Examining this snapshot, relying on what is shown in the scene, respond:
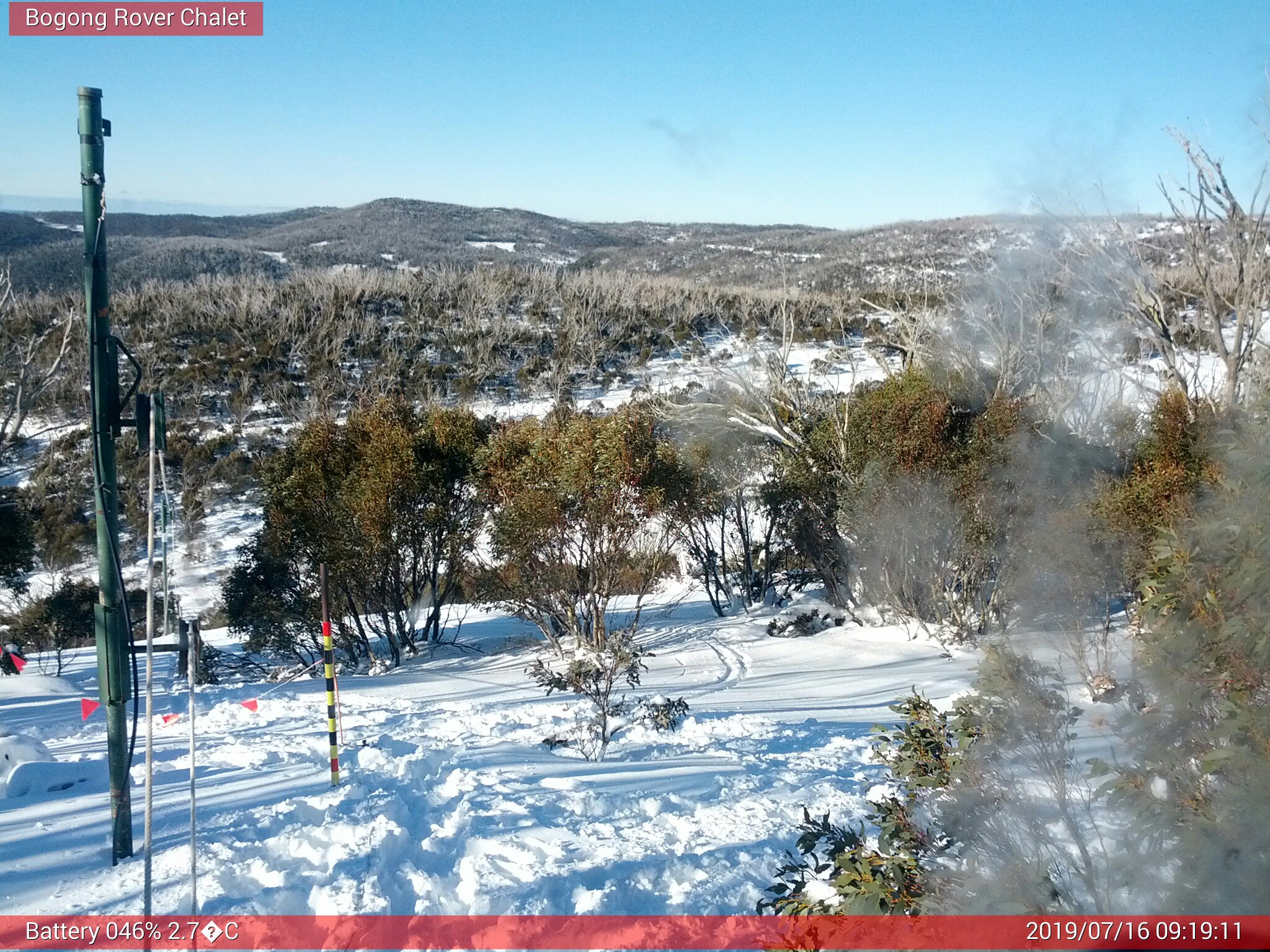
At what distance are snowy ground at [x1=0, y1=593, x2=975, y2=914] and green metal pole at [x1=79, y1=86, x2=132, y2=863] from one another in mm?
434

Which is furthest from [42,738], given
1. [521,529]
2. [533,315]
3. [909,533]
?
[533,315]

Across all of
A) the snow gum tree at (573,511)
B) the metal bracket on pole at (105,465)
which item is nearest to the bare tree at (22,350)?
the snow gum tree at (573,511)

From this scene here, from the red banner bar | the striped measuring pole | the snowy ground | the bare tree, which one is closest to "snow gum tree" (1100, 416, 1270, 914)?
the red banner bar

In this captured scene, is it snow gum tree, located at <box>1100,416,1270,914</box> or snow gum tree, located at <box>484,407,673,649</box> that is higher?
snow gum tree, located at <box>1100,416,1270,914</box>

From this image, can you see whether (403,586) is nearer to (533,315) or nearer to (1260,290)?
(1260,290)

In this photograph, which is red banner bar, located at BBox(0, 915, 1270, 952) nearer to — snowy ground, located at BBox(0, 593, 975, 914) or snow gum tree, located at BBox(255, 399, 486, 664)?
snowy ground, located at BBox(0, 593, 975, 914)

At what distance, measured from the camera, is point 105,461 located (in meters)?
3.34

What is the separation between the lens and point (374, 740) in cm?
552

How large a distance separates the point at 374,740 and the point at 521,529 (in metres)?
5.10

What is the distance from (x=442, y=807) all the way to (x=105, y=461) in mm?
2202

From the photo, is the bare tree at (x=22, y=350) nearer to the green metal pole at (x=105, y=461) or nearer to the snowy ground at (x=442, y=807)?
the snowy ground at (x=442, y=807)

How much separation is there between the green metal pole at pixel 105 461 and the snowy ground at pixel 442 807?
0.43 metres

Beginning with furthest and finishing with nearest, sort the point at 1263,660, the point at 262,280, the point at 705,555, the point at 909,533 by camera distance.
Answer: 1. the point at 262,280
2. the point at 705,555
3. the point at 909,533
4. the point at 1263,660

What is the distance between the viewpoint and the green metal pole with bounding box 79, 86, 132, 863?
10.5ft
